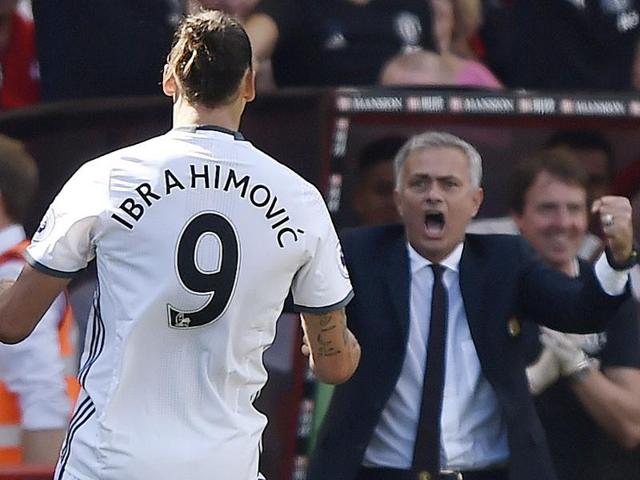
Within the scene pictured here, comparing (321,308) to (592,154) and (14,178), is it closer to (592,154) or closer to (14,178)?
(14,178)

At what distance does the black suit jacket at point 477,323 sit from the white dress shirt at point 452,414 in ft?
0.16

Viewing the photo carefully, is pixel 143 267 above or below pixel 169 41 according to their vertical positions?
below

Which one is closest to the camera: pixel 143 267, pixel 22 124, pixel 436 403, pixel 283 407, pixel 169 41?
pixel 143 267

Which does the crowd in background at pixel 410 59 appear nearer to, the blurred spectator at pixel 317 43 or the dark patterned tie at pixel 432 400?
the blurred spectator at pixel 317 43

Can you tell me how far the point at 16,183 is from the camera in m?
5.75

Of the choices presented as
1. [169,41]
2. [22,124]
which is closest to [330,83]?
[169,41]

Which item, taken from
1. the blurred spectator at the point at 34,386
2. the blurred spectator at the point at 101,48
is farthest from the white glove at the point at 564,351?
the blurred spectator at the point at 101,48

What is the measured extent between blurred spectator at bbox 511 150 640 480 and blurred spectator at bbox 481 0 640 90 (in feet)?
4.68

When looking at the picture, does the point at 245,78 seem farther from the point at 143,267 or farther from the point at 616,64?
the point at 616,64

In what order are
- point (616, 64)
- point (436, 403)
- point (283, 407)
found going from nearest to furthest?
point (436, 403), point (283, 407), point (616, 64)

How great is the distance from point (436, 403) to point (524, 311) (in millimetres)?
366

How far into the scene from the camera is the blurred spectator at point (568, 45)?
727cm

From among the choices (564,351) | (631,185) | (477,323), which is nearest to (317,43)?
(631,185)

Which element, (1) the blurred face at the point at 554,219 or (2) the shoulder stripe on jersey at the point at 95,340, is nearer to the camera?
(2) the shoulder stripe on jersey at the point at 95,340
